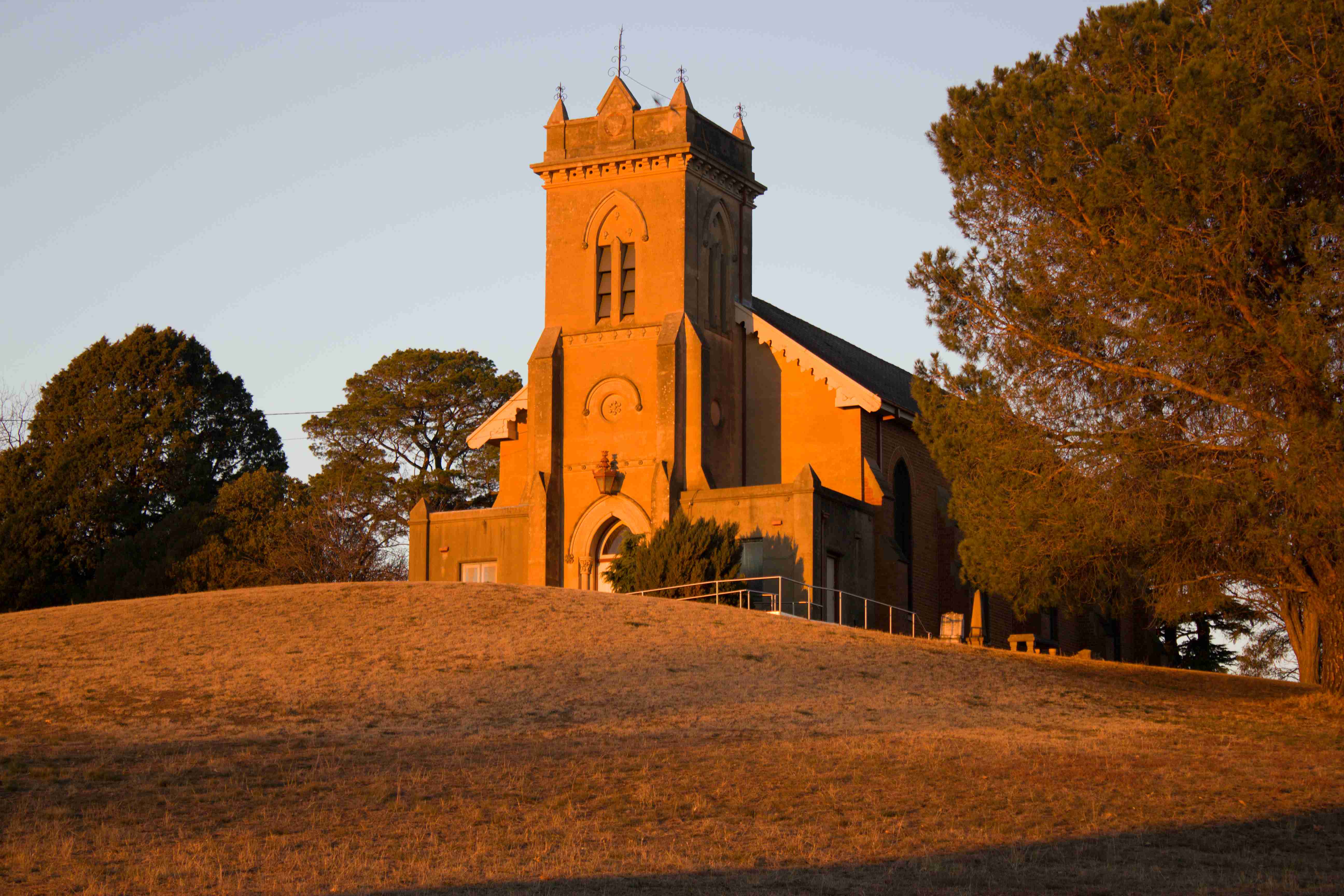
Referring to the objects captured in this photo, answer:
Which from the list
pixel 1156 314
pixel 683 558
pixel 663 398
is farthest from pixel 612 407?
pixel 1156 314

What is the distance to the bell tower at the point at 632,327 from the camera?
36.8 m

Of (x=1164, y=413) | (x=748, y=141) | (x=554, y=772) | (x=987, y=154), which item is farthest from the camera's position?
(x=748, y=141)

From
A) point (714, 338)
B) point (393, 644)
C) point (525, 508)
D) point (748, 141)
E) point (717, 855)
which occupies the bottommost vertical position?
point (717, 855)

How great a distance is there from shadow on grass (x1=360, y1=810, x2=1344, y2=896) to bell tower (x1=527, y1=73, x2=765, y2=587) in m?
21.4

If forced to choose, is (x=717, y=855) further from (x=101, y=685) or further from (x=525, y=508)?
(x=525, y=508)

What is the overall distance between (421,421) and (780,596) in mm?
27827

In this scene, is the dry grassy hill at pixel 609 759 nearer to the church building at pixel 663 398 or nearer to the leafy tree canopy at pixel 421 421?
the church building at pixel 663 398

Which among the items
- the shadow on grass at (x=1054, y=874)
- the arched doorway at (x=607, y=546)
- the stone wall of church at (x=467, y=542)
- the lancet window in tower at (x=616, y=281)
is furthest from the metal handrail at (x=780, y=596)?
the shadow on grass at (x=1054, y=874)

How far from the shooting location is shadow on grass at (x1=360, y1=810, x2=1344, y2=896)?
1329cm

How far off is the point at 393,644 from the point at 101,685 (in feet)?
15.8

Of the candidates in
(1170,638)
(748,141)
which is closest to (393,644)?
(748,141)

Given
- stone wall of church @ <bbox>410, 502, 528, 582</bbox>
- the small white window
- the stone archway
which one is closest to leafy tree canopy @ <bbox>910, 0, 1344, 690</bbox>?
the stone archway

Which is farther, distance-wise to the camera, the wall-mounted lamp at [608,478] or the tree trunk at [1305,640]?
the wall-mounted lamp at [608,478]

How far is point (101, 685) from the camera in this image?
23453mm
